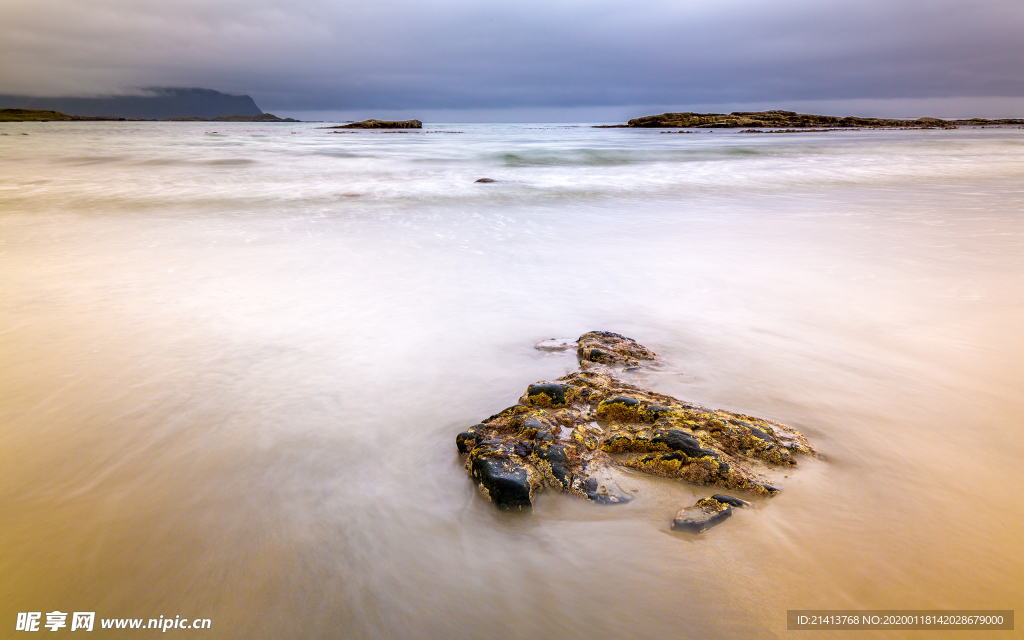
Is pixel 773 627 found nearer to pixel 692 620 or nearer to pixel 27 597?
pixel 692 620

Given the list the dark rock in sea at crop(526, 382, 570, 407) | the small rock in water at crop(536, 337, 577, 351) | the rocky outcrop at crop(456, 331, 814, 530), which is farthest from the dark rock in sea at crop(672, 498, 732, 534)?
the small rock in water at crop(536, 337, 577, 351)

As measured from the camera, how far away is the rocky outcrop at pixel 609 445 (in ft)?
6.73

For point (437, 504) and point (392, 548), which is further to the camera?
point (437, 504)

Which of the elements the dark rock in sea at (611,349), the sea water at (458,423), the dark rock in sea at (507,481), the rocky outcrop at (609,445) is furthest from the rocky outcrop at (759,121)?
the dark rock in sea at (507,481)

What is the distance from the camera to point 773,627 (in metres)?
1.54

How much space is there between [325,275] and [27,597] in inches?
150

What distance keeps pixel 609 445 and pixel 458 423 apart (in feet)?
2.59

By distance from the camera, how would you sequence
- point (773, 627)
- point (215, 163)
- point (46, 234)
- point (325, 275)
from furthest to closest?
point (215, 163) < point (46, 234) < point (325, 275) < point (773, 627)

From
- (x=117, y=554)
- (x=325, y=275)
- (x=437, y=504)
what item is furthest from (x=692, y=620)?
(x=325, y=275)

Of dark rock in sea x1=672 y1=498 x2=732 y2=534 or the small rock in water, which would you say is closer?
dark rock in sea x1=672 y1=498 x2=732 y2=534

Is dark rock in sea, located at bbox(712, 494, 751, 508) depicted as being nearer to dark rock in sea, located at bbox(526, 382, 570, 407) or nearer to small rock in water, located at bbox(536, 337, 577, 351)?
dark rock in sea, located at bbox(526, 382, 570, 407)

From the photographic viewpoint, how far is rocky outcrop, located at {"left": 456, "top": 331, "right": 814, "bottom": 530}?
2053mm

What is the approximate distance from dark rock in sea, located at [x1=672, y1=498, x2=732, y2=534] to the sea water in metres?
0.04

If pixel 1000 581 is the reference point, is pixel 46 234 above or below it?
above
